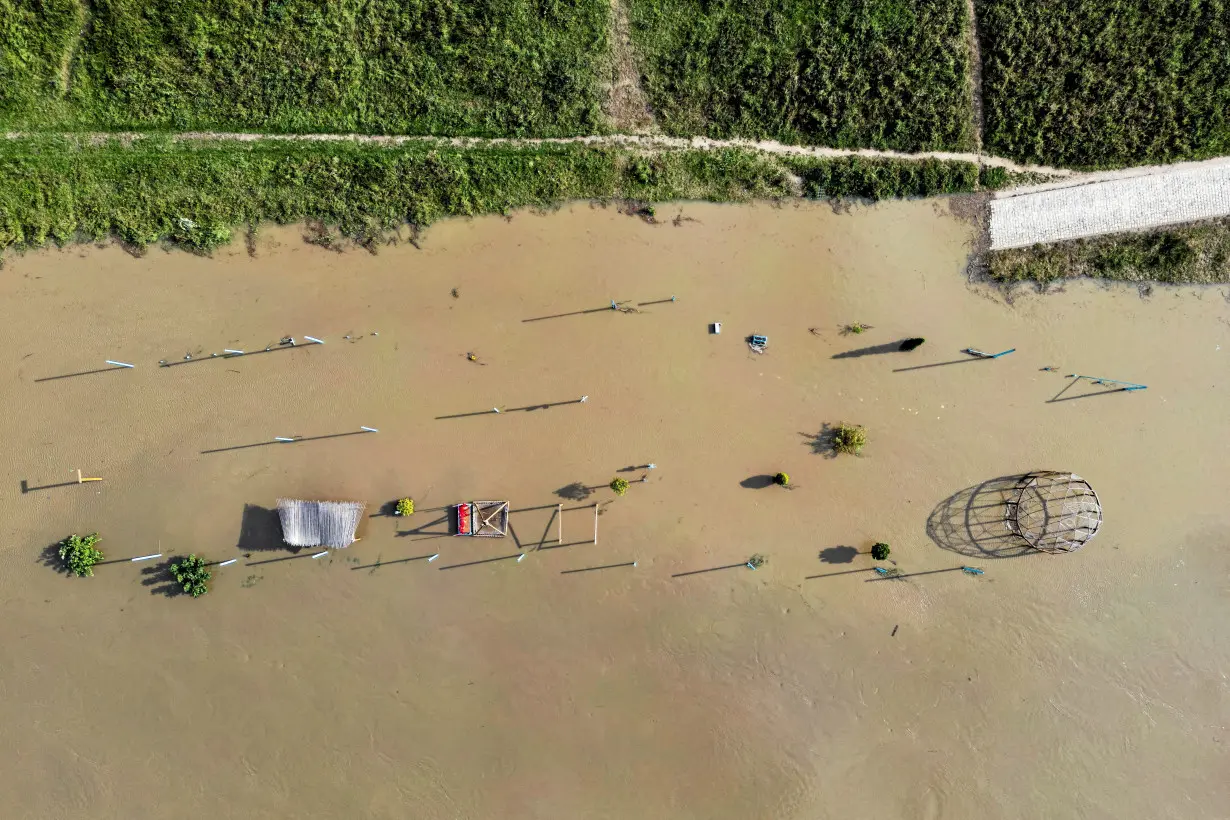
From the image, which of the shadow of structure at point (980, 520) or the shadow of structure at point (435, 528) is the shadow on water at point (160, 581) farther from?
the shadow of structure at point (980, 520)

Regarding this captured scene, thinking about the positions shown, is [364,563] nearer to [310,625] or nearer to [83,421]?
[310,625]

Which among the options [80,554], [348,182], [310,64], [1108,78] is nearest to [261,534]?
[80,554]

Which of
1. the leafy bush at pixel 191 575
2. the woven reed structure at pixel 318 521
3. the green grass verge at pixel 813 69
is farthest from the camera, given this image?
the green grass verge at pixel 813 69

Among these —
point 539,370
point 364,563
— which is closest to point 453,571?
point 364,563

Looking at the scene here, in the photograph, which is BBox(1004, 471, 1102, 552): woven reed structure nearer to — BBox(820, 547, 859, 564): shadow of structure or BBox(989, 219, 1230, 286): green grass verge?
BBox(820, 547, 859, 564): shadow of structure

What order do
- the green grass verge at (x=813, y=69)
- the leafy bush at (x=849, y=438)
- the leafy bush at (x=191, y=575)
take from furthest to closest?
1. the green grass verge at (x=813, y=69)
2. the leafy bush at (x=849, y=438)
3. the leafy bush at (x=191, y=575)

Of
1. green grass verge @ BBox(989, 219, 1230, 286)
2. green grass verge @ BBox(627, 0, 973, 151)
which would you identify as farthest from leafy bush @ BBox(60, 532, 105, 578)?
green grass verge @ BBox(989, 219, 1230, 286)

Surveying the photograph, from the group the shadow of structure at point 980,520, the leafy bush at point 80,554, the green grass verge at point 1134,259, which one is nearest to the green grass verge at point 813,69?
the green grass verge at point 1134,259
